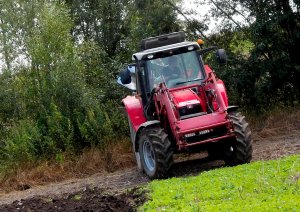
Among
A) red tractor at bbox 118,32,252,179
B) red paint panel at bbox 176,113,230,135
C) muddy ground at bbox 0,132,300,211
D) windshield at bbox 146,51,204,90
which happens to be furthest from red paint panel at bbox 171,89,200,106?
muddy ground at bbox 0,132,300,211

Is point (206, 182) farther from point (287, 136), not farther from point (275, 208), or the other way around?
point (287, 136)

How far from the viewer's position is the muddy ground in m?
9.45

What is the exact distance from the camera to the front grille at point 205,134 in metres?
10.8

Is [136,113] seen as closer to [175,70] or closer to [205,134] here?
[175,70]

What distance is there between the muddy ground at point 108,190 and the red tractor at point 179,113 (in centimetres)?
65

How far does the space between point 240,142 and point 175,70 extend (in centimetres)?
225

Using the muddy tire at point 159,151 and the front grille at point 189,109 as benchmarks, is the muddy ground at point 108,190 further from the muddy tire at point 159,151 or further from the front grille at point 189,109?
the front grille at point 189,109

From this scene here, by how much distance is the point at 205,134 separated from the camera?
10883mm

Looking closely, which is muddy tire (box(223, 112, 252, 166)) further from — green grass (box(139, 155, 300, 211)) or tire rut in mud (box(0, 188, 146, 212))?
tire rut in mud (box(0, 188, 146, 212))

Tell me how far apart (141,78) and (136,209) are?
438 cm

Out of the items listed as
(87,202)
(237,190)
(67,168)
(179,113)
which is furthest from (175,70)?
(67,168)

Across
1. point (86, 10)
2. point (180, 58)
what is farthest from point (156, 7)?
point (180, 58)

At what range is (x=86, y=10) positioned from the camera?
23203 mm

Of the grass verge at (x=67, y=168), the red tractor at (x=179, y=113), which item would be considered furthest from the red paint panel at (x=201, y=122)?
the grass verge at (x=67, y=168)
